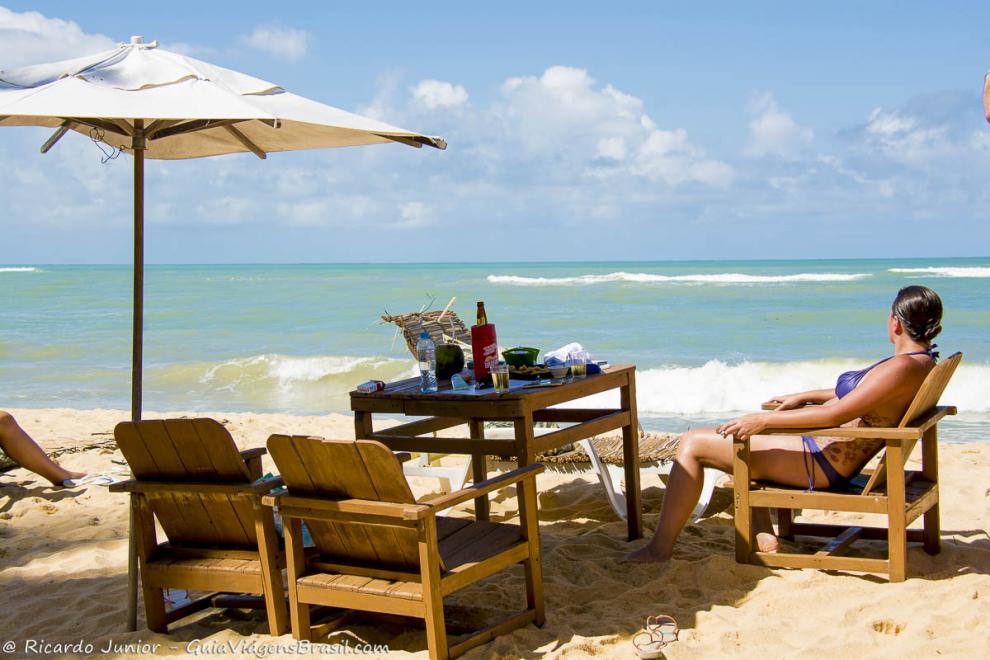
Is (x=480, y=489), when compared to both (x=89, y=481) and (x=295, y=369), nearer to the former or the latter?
(x=89, y=481)

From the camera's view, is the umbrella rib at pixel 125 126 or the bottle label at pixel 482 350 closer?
the umbrella rib at pixel 125 126

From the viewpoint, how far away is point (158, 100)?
3066mm

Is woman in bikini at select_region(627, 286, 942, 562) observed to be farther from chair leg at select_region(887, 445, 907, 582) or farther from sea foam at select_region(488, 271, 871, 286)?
sea foam at select_region(488, 271, 871, 286)

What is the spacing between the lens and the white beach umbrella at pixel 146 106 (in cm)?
298

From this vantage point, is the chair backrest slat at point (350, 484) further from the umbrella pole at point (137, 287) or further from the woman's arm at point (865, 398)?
the woman's arm at point (865, 398)

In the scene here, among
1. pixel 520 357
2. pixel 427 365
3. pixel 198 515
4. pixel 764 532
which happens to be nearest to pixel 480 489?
pixel 198 515

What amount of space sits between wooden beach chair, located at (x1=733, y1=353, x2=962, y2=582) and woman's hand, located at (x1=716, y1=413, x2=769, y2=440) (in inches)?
1.7

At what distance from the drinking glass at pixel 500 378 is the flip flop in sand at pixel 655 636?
1.11 m

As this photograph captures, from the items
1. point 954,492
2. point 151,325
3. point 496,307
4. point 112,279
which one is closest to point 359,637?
point 954,492

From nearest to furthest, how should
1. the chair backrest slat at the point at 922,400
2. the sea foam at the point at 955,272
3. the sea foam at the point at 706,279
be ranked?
the chair backrest slat at the point at 922,400 → the sea foam at the point at 706,279 → the sea foam at the point at 955,272

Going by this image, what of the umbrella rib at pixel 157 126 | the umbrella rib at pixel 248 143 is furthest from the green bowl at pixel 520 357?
the umbrella rib at pixel 157 126

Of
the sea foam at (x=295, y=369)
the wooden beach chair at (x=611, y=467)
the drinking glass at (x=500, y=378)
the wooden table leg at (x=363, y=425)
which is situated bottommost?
the sea foam at (x=295, y=369)

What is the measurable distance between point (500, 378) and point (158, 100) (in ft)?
5.49

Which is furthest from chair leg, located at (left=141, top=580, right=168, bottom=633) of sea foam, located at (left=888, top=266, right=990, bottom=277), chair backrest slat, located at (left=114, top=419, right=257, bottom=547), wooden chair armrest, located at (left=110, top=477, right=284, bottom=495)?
sea foam, located at (left=888, top=266, right=990, bottom=277)
